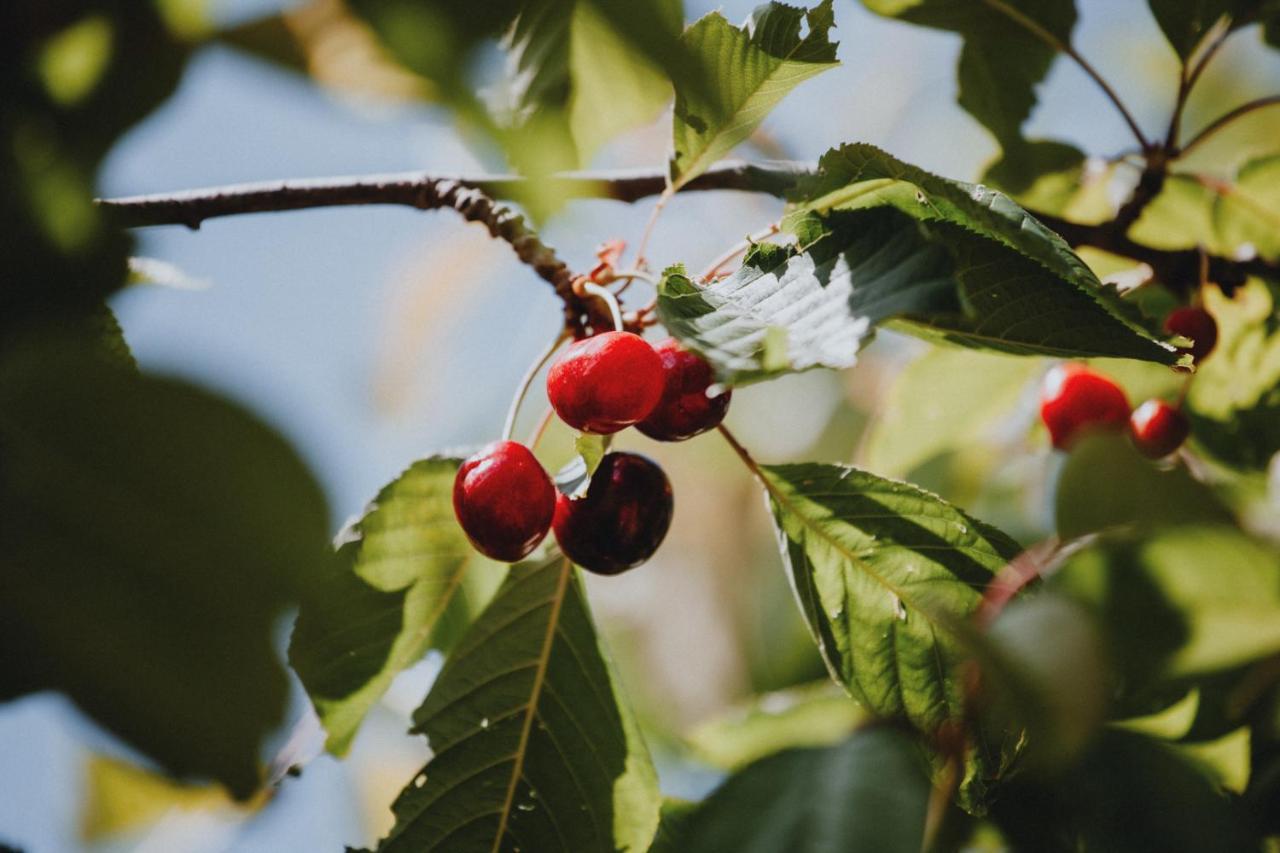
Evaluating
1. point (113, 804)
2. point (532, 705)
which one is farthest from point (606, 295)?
point (113, 804)

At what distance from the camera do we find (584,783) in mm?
1149

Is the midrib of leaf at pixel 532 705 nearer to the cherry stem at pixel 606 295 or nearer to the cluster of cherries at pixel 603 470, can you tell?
the cluster of cherries at pixel 603 470

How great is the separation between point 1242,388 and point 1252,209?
329 mm

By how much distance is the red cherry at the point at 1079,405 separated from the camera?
133 cm

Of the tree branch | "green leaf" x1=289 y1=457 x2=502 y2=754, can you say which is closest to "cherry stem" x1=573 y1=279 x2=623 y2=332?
the tree branch

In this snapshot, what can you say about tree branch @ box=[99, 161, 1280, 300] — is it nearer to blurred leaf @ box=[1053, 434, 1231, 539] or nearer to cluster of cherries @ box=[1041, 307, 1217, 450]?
cluster of cherries @ box=[1041, 307, 1217, 450]

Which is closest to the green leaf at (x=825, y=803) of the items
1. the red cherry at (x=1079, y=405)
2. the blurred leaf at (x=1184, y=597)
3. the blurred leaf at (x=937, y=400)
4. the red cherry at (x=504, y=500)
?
the blurred leaf at (x=1184, y=597)

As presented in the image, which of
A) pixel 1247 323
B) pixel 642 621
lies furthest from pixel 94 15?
pixel 642 621

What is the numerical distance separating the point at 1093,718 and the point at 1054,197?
1.32 m

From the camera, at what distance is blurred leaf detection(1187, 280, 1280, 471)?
1425mm

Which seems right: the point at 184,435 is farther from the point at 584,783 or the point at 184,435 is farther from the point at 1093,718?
the point at 584,783

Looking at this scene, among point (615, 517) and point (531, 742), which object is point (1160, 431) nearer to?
point (615, 517)

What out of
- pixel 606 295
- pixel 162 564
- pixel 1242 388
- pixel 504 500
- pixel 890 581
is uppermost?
pixel 162 564

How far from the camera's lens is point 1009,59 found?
1.45 meters
